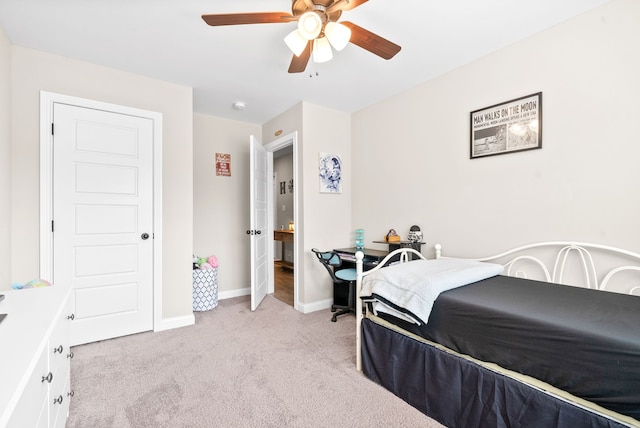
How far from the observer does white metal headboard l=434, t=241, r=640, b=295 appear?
1815mm

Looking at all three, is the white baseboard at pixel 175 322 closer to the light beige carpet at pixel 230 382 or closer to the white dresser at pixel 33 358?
the light beige carpet at pixel 230 382

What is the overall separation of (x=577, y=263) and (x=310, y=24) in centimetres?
224

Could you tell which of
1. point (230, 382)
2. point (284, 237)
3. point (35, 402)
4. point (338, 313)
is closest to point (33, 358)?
point (35, 402)

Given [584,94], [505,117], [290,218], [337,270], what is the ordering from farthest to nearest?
1. [290,218]
2. [337,270]
3. [505,117]
4. [584,94]

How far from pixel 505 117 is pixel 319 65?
1.57 m

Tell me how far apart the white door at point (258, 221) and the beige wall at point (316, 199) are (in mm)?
477

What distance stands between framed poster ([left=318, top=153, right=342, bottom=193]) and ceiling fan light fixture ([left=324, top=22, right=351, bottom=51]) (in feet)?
6.21

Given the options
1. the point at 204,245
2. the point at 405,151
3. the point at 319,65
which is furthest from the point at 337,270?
the point at 319,65

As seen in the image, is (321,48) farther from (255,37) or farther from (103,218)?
(103,218)

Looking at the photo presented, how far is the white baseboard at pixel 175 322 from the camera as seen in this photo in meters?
2.89

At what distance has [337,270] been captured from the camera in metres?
3.34

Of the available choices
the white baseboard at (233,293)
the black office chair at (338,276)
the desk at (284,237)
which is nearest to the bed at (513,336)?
the black office chair at (338,276)

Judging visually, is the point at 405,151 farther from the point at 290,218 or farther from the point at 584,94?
the point at 290,218

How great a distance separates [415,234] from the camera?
2928mm
